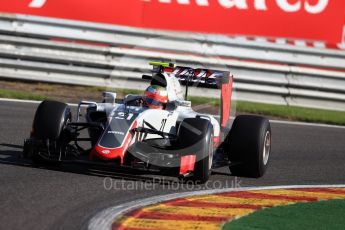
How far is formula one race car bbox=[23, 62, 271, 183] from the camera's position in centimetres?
933

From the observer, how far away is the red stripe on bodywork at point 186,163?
9.24 m

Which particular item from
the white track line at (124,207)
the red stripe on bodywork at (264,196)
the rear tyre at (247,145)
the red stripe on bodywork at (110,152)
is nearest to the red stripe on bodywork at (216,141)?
the rear tyre at (247,145)

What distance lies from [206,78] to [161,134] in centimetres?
141

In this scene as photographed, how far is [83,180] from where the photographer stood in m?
9.16

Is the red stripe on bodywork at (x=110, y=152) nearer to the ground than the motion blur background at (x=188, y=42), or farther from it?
nearer to the ground

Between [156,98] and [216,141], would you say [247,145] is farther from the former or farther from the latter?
[156,98]

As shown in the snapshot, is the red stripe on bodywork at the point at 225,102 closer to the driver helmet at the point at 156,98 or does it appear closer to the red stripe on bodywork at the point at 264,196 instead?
the driver helmet at the point at 156,98

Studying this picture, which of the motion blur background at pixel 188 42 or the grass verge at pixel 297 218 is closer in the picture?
the grass verge at pixel 297 218

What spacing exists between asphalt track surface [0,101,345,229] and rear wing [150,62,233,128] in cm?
82

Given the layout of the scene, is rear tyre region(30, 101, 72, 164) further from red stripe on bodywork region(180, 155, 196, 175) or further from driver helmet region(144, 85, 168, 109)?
red stripe on bodywork region(180, 155, 196, 175)

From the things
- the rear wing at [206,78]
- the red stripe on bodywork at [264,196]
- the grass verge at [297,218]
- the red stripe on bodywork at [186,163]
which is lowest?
the grass verge at [297,218]

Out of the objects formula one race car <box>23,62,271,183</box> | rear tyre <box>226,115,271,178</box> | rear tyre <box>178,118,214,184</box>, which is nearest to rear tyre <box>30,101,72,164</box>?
formula one race car <box>23,62,271,183</box>

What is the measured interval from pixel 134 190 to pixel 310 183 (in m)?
2.49

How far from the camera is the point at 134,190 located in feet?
29.2
